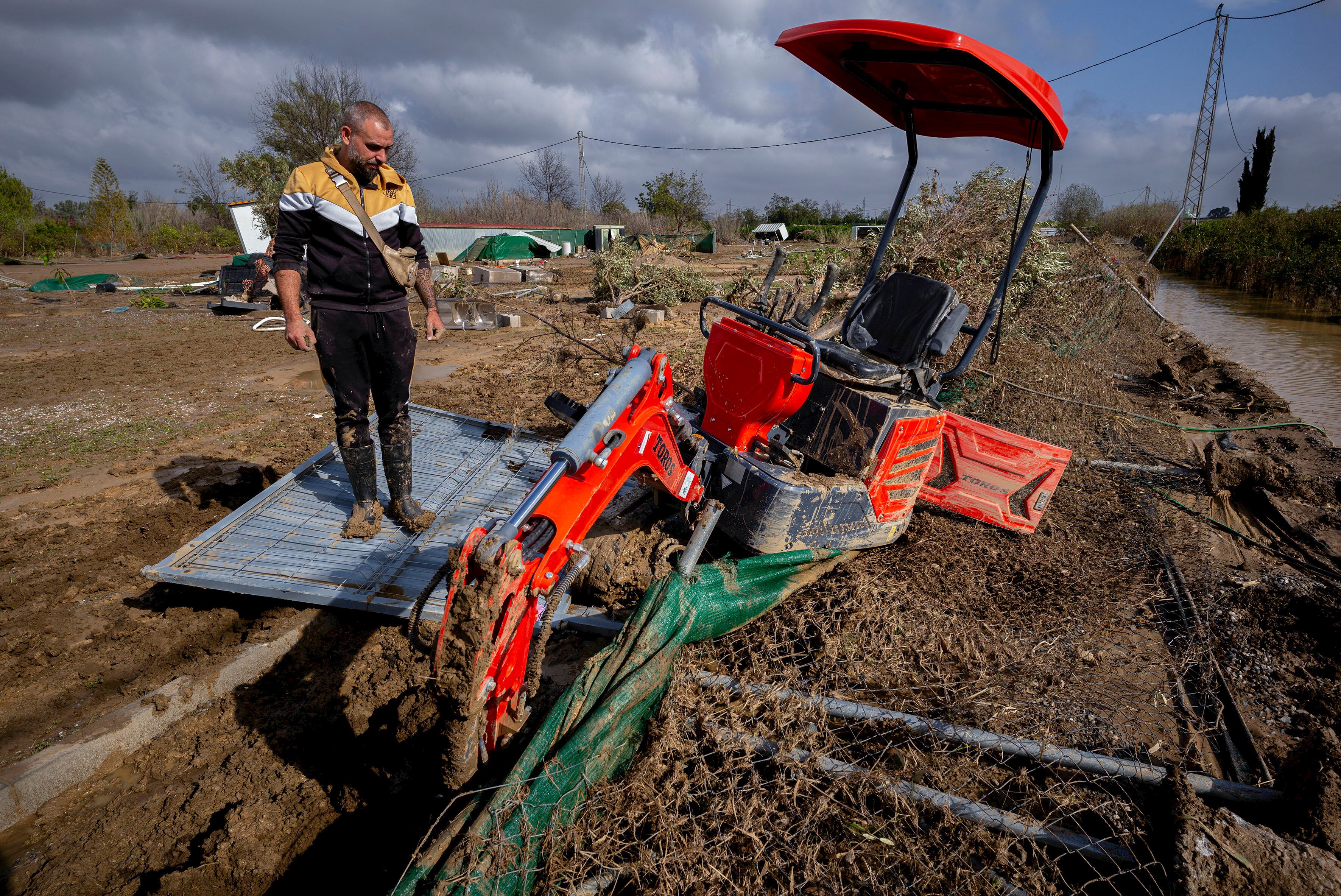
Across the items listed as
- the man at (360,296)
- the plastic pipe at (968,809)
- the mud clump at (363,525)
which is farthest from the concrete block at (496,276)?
the plastic pipe at (968,809)

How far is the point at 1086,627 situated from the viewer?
3.45m

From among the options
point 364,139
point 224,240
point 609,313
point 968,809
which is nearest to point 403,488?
point 364,139

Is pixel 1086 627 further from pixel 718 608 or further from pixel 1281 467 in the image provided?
pixel 1281 467

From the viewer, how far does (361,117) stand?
3.41 metres

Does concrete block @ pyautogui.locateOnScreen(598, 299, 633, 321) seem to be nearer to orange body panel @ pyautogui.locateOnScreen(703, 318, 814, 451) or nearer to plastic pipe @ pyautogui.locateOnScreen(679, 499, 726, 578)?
orange body panel @ pyautogui.locateOnScreen(703, 318, 814, 451)

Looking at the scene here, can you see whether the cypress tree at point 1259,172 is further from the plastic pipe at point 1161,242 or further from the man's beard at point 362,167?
the man's beard at point 362,167

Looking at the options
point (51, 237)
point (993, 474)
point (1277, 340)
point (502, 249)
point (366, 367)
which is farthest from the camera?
point (51, 237)

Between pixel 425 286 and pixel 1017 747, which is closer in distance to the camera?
pixel 1017 747

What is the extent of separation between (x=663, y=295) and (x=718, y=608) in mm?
13068

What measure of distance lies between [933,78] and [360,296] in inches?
142

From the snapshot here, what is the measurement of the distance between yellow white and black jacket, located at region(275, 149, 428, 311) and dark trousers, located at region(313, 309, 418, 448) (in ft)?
0.30

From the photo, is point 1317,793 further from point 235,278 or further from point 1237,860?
point 235,278

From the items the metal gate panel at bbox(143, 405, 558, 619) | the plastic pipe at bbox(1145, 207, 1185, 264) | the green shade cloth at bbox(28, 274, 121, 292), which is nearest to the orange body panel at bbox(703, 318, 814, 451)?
the metal gate panel at bbox(143, 405, 558, 619)

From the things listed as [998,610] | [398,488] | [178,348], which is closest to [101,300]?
[178,348]
